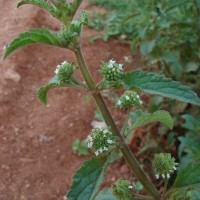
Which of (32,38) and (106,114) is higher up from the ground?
(32,38)

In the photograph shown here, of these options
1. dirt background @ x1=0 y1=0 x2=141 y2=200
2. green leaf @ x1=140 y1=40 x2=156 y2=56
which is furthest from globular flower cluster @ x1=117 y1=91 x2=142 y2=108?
green leaf @ x1=140 y1=40 x2=156 y2=56

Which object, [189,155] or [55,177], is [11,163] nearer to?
[55,177]

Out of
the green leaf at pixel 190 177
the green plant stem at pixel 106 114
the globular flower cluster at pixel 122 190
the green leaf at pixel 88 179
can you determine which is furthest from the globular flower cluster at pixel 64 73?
the green leaf at pixel 190 177

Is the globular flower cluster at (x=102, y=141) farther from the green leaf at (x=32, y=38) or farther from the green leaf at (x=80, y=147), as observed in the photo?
the green leaf at (x=80, y=147)

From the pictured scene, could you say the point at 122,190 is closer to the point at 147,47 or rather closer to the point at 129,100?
the point at 129,100

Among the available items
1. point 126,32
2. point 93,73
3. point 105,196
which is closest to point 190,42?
point 93,73

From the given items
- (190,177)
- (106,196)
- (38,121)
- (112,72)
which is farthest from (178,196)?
(38,121)
